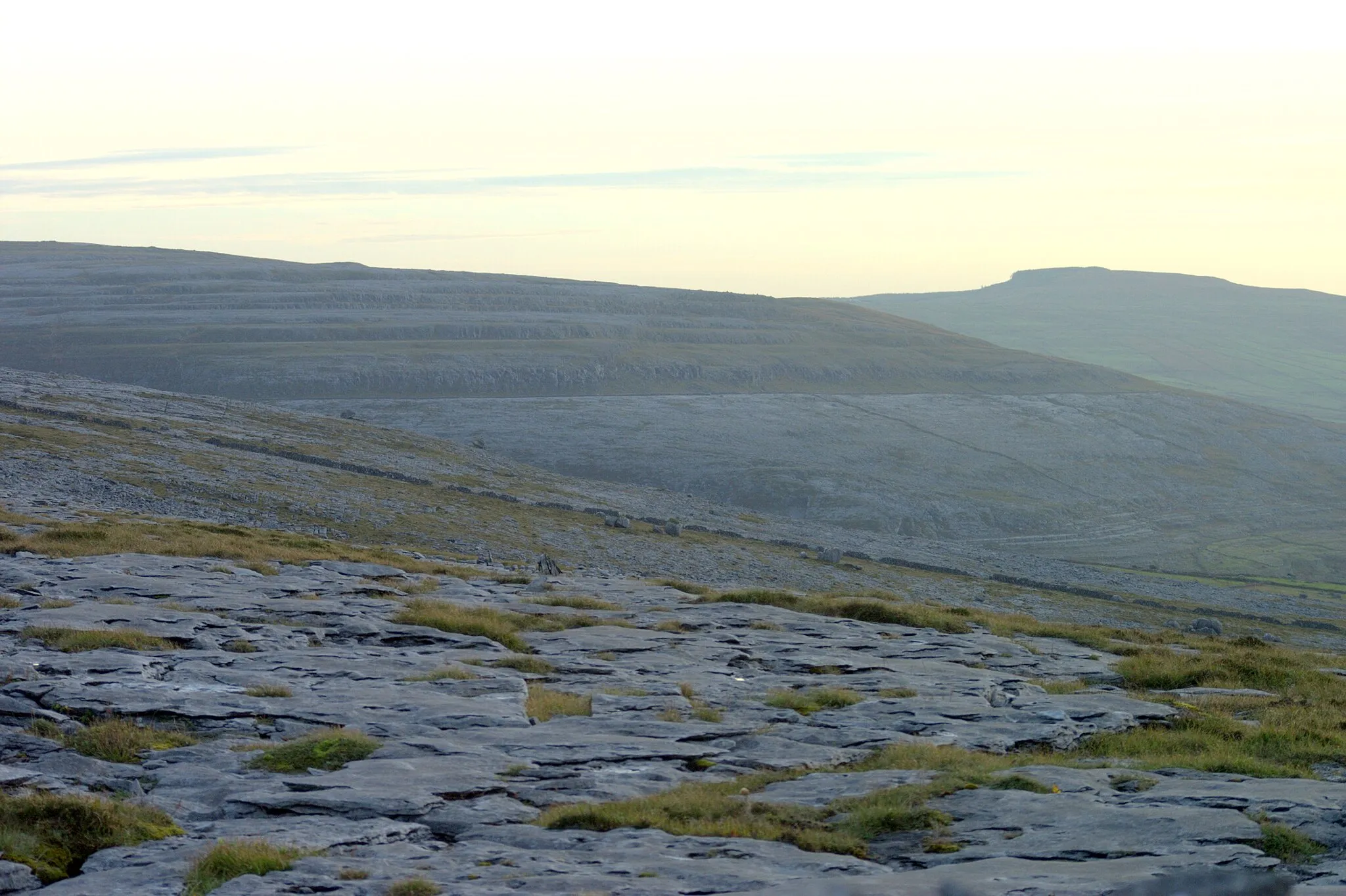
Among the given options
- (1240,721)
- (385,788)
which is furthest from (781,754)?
(1240,721)

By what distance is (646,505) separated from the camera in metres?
98.6

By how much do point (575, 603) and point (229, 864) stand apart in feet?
68.8

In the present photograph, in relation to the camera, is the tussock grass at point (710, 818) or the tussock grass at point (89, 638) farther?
the tussock grass at point (89, 638)

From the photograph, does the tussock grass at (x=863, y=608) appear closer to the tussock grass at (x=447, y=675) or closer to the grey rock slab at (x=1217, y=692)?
the grey rock slab at (x=1217, y=692)

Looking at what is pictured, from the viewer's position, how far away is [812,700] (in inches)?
811

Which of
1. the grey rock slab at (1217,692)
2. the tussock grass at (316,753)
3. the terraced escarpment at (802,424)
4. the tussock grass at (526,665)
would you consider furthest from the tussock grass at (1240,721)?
the terraced escarpment at (802,424)

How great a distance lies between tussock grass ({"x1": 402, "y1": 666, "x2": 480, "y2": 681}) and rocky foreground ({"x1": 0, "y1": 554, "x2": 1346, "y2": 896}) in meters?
0.13

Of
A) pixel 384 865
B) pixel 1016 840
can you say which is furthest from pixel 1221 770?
pixel 384 865

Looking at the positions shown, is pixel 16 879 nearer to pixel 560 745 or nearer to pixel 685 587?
pixel 560 745

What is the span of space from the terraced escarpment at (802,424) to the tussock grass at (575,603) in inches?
3467

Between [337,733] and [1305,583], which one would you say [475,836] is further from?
[1305,583]

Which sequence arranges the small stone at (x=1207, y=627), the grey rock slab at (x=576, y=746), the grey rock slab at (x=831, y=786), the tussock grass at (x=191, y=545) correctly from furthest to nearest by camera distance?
the small stone at (x=1207, y=627) < the tussock grass at (x=191, y=545) < the grey rock slab at (x=576, y=746) < the grey rock slab at (x=831, y=786)

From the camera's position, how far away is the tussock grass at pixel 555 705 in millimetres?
18688

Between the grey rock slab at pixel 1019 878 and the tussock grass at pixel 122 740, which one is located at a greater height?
the grey rock slab at pixel 1019 878
